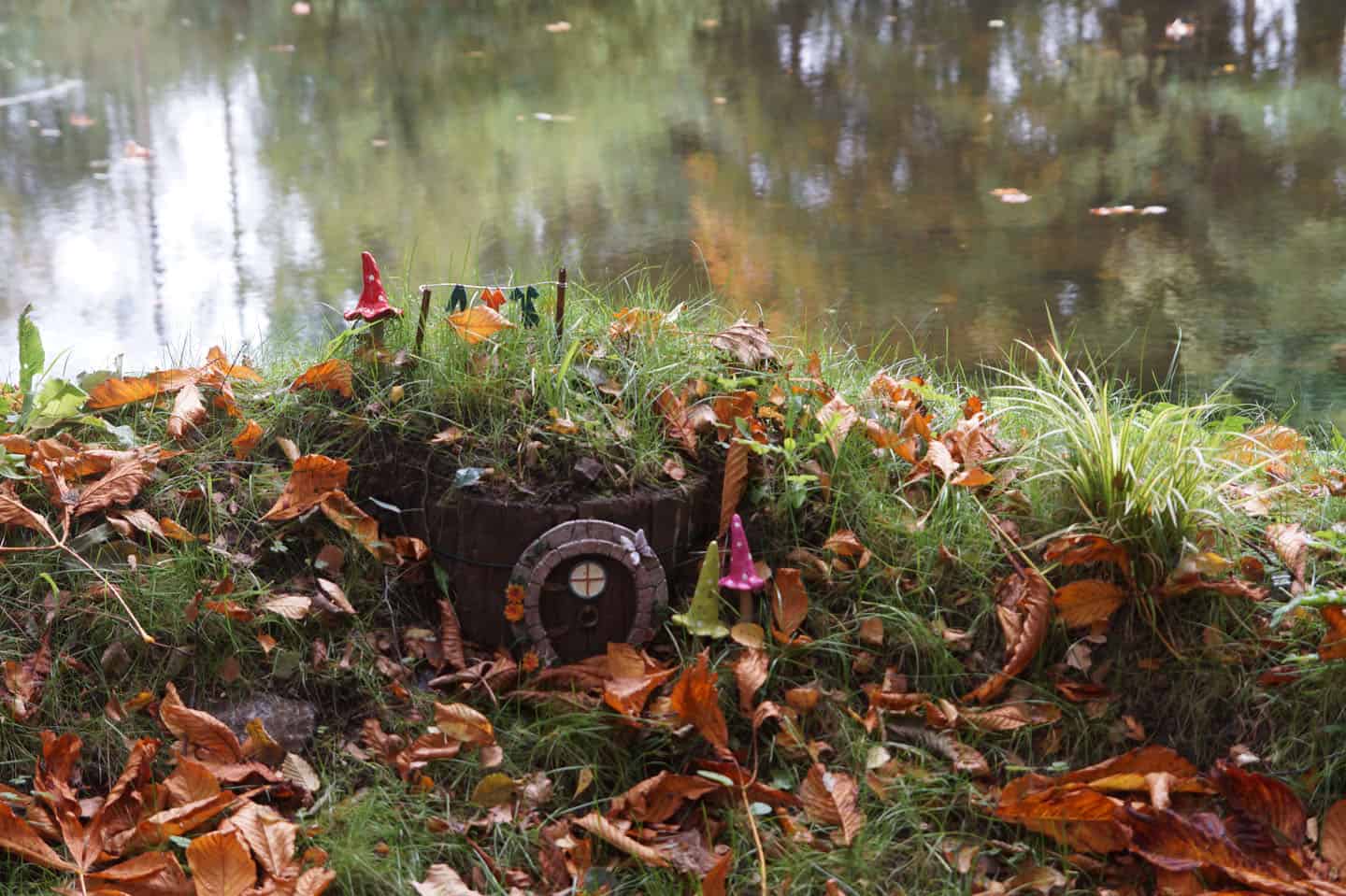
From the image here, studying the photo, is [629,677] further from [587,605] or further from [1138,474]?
[1138,474]

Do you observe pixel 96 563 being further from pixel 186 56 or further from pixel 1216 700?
pixel 186 56

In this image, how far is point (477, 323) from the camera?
274cm

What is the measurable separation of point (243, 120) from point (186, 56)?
1530 millimetres

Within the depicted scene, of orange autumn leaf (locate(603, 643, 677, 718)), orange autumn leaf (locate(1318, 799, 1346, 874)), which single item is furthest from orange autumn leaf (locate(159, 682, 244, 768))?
orange autumn leaf (locate(1318, 799, 1346, 874))

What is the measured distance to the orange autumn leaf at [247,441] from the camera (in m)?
2.71

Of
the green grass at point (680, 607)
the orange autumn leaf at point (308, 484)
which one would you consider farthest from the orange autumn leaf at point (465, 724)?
the orange autumn leaf at point (308, 484)

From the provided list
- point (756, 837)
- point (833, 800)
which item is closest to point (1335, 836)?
point (833, 800)

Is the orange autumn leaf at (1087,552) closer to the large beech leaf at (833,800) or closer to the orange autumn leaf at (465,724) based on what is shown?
the large beech leaf at (833,800)

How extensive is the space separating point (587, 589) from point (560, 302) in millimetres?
700

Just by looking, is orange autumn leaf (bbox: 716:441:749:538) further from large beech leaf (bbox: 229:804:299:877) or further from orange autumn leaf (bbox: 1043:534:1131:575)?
large beech leaf (bbox: 229:804:299:877)

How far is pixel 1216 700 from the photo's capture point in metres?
2.32

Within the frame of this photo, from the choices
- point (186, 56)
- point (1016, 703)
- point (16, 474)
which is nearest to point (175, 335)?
point (16, 474)

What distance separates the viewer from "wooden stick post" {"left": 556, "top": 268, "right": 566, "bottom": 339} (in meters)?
2.75

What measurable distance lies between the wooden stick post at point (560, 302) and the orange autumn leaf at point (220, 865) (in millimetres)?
1333
